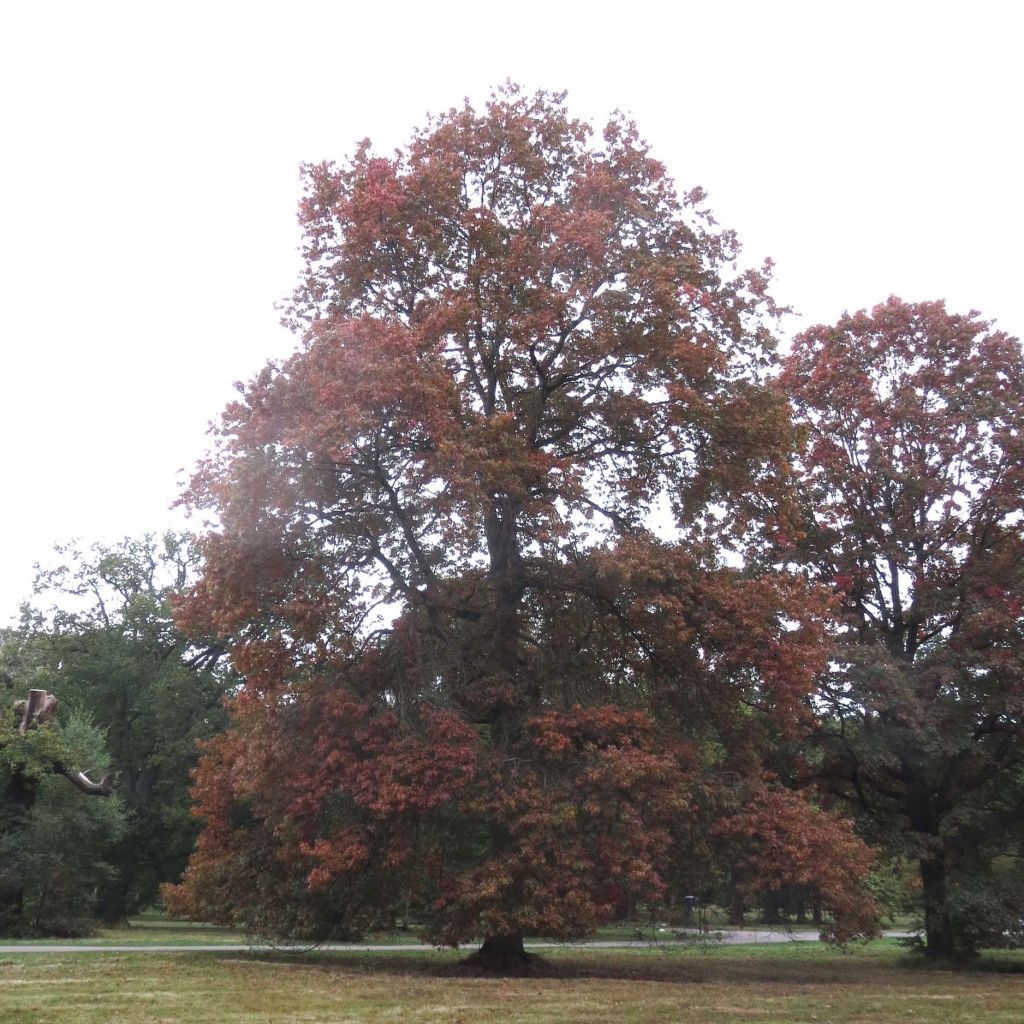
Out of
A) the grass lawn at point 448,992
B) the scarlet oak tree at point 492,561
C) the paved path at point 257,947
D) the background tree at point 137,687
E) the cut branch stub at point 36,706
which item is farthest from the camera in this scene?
the background tree at point 137,687

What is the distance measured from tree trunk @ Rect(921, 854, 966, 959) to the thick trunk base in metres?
8.76

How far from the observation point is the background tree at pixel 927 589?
19.4 meters

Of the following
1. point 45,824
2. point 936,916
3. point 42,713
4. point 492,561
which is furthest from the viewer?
point 45,824

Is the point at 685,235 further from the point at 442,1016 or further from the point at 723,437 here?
the point at 442,1016

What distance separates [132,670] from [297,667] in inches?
937

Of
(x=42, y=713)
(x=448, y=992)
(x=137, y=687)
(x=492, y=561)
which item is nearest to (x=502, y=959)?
(x=448, y=992)

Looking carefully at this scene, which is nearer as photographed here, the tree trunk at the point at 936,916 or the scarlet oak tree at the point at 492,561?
the scarlet oak tree at the point at 492,561

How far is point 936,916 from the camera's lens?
66.1 feet

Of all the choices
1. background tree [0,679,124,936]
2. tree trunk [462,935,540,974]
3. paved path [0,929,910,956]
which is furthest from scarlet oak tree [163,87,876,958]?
background tree [0,679,124,936]

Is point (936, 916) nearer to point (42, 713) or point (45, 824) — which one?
point (42, 713)

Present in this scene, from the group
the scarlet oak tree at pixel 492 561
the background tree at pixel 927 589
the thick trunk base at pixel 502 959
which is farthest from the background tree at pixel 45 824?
the background tree at pixel 927 589

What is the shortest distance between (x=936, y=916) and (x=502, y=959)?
9708mm

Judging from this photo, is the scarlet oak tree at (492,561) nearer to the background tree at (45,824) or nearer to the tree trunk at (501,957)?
the tree trunk at (501,957)

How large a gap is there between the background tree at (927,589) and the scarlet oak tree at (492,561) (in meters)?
3.82
